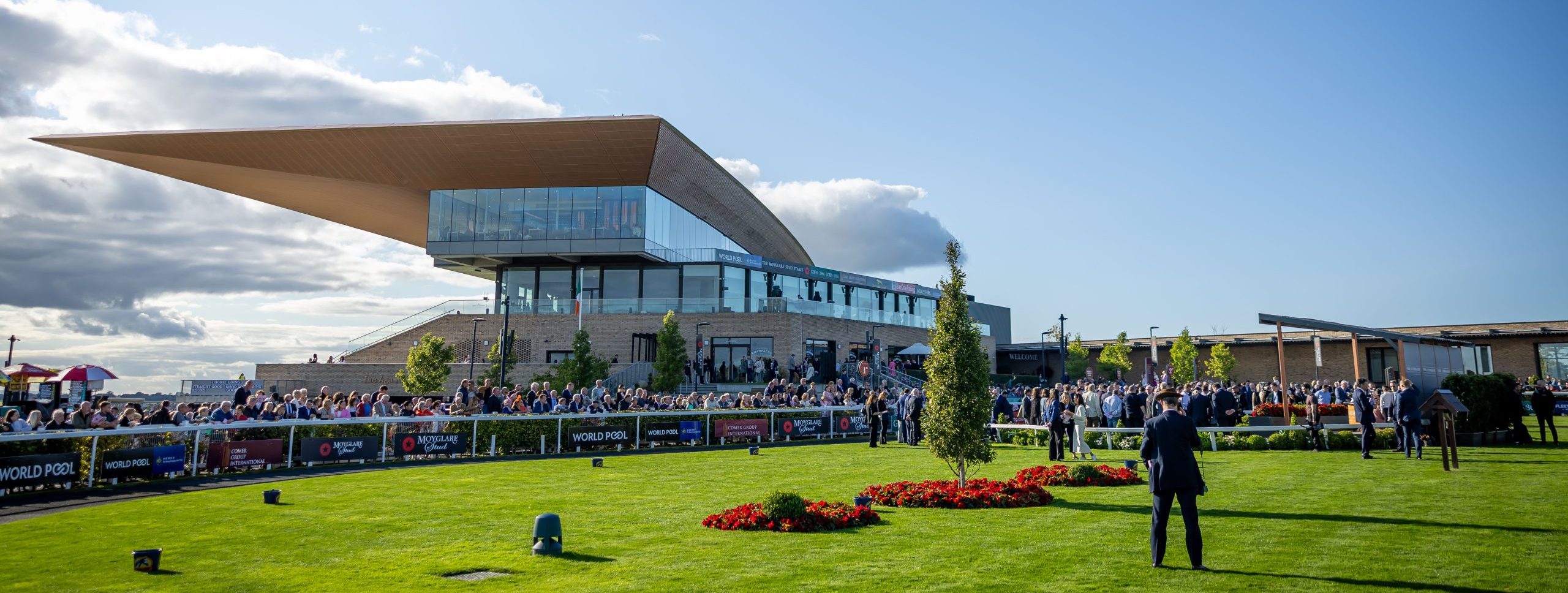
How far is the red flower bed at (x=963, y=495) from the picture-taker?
1139 cm

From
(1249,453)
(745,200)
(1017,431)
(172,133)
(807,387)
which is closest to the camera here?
(1249,453)

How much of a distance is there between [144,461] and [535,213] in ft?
114

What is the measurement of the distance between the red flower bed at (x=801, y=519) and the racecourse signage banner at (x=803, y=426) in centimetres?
1611

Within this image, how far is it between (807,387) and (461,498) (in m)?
21.1

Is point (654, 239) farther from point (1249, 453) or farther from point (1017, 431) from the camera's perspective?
point (1249, 453)

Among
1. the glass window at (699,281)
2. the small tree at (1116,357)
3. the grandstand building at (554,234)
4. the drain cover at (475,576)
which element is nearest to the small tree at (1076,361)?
the small tree at (1116,357)

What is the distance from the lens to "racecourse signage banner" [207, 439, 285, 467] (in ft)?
55.3

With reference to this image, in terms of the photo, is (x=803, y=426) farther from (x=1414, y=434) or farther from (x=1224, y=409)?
(x=1414, y=434)

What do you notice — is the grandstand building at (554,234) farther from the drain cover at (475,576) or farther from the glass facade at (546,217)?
the drain cover at (475,576)

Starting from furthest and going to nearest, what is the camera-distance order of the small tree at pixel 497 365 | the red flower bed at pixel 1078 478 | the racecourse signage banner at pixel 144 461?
1. the small tree at pixel 497 365
2. the racecourse signage banner at pixel 144 461
3. the red flower bed at pixel 1078 478

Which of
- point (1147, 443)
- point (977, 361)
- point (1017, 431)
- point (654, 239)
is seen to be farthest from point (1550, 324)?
point (1147, 443)

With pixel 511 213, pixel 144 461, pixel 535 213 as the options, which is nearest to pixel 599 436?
pixel 144 461

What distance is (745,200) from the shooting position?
5884 centimetres

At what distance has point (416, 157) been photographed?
4688cm
